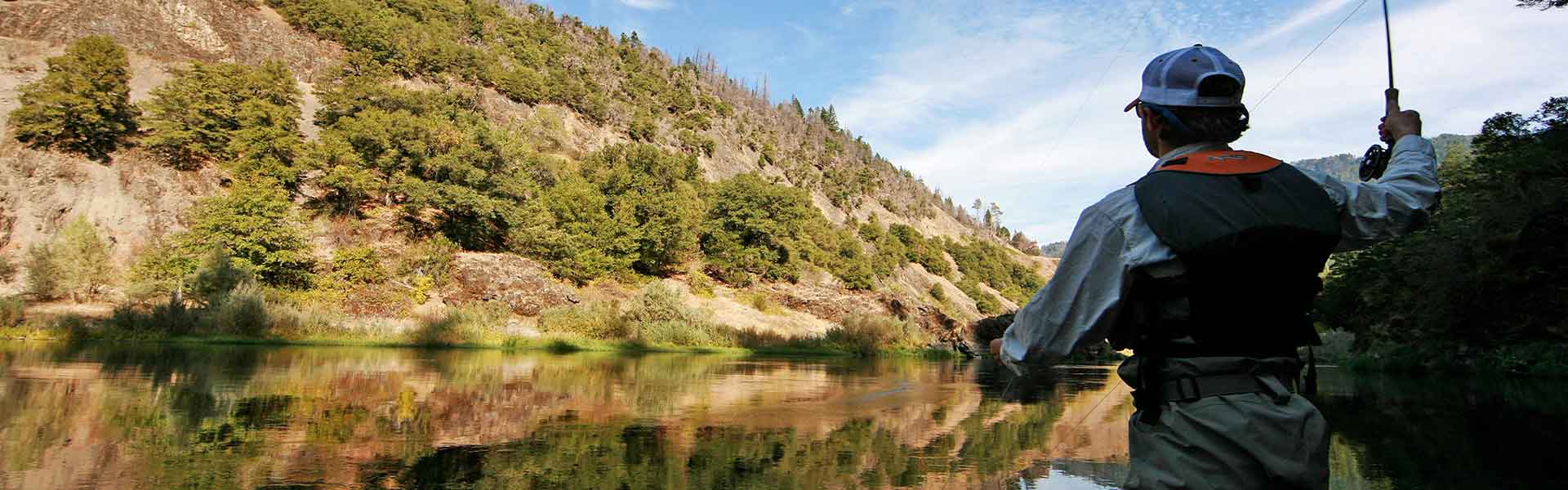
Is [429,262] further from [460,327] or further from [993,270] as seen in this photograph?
[993,270]

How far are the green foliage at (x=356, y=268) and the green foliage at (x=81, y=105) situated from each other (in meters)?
13.3

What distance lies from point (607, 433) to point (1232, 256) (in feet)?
20.8

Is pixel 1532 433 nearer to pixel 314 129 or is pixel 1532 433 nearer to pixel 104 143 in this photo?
pixel 104 143

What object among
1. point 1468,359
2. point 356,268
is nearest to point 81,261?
point 356,268

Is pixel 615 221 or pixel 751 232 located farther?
pixel 751 232

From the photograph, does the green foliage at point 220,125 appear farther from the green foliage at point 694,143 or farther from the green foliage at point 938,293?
the green foliage at point 938,293

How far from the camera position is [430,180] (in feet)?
139

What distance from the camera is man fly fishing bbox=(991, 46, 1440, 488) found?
1869 millimetres

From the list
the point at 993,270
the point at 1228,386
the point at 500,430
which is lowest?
the point at 500,430

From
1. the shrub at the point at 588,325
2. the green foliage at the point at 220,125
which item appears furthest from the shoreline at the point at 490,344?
the green foliage at the point at 220,125

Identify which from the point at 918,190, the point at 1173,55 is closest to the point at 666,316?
the point at 1173,55

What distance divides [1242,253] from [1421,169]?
→ 0.95m

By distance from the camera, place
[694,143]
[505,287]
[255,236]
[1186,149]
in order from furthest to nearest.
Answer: [694,143], [505,287], [255,236], [1186,149]

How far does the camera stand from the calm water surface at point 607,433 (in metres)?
5.35
